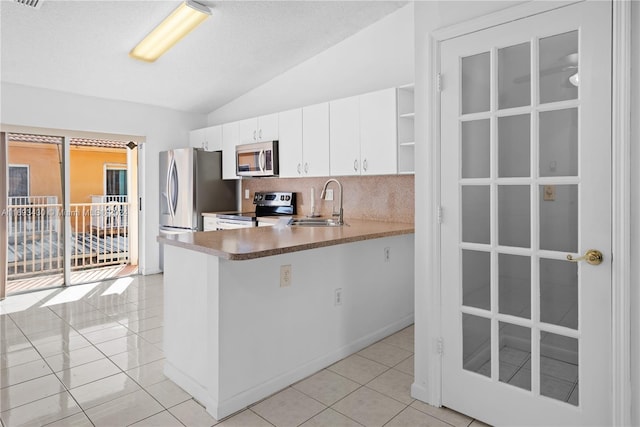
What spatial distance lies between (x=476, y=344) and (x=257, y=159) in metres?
3.28

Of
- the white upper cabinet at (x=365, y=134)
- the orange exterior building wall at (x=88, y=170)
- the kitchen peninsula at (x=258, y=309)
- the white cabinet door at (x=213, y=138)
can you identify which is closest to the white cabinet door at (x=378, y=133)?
the white upper cabinet at (x=365, y=134)

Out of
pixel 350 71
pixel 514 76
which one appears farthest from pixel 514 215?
pixel 350 71

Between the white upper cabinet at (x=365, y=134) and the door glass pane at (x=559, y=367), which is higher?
the white upper cabinet at (x=365, y=134)

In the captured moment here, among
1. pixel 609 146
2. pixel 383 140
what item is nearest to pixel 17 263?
pixel 383 140

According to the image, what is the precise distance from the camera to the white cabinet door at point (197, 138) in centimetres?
554

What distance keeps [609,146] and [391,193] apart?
226 cm

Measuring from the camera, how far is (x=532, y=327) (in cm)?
188

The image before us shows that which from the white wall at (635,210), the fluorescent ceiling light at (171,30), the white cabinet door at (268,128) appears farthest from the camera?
the white cabinet door at (268,128)

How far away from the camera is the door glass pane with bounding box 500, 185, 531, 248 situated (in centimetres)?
191

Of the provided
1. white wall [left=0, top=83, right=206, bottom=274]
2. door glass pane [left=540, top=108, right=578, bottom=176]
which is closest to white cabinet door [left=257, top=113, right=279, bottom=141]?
white wall [left=0, top=83, right=206, bottom=274]

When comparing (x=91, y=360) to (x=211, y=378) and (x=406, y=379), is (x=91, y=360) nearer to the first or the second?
(x=211, y=378)

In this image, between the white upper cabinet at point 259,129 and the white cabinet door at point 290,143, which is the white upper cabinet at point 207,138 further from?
the white cabinet door at point 290,143

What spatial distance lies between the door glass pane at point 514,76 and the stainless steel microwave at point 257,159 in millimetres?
2860

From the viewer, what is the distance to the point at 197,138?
5.65 meters
